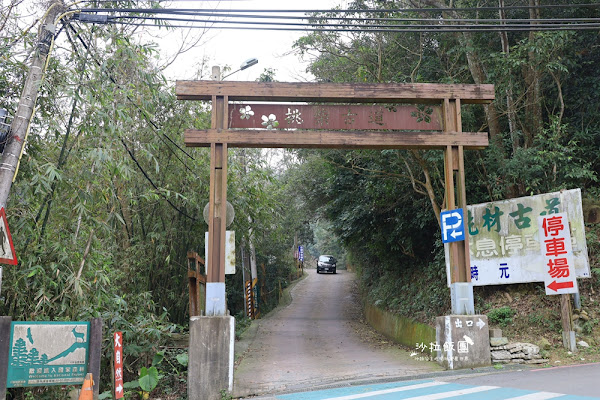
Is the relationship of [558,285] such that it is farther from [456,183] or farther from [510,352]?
[456,183]

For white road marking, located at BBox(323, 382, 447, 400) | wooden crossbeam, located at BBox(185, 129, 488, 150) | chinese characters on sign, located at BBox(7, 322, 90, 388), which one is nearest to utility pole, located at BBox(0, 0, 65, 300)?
chinese characters on sign, located at BBox(7, 322, 90, 388)

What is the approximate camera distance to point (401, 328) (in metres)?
14.2

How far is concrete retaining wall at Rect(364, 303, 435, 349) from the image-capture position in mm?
12102

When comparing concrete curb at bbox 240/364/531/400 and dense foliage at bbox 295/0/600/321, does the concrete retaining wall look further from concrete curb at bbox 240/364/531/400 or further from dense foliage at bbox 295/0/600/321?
concrete curb at bbox 240/364/531/400

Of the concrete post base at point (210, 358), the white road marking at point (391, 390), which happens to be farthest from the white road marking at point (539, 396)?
the concrete post base at point (210, 358)

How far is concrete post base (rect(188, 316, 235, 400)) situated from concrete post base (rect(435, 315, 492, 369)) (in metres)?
3.63

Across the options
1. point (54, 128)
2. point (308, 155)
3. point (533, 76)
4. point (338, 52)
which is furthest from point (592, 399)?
point (308, 155)

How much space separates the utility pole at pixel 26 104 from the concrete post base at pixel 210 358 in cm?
342

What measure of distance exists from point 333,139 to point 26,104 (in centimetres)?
484

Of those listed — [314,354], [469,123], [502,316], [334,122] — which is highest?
[469,123]

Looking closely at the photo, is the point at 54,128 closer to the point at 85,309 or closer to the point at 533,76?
the point at 85,309

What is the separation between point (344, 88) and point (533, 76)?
583cm

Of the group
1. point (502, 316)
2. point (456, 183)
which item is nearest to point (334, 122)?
point (456, 183)

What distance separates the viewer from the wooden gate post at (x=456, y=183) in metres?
8.83
